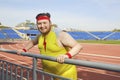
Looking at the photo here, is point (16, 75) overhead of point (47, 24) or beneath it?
beneath

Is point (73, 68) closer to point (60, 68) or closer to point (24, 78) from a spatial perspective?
point (60, 68)

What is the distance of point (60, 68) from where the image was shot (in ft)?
14.3

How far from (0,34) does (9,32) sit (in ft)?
12.1

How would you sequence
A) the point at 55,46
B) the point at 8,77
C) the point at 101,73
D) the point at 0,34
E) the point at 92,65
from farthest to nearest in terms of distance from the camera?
the point at 0,34
the point at 101,73
the point at 8,77
the point at 55,46
the point at 92,65

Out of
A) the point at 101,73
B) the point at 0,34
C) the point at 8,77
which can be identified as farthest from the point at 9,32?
the point at 8,77

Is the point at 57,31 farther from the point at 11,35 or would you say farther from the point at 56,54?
the point at 11,35

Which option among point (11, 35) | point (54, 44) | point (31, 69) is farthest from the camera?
point (11, 35)

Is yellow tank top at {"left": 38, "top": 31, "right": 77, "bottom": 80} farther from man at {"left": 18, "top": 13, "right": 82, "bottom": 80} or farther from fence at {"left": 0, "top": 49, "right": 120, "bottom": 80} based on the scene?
fence at {"left": 0, "top": 49, "right": 120, "bottom": 80}

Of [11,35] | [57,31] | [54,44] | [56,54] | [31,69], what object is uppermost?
[57,31]

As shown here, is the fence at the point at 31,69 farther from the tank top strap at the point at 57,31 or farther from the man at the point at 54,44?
the tank top strap at the point at 57,31

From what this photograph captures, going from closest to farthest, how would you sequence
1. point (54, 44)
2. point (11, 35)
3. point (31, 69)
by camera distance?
point (54, 44) < point (31, 69) < point (11, 35)

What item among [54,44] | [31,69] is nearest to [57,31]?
[54,44]

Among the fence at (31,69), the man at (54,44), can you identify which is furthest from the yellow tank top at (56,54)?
→ the fence at (31,69)

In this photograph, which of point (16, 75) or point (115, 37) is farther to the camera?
point (115, 37)
